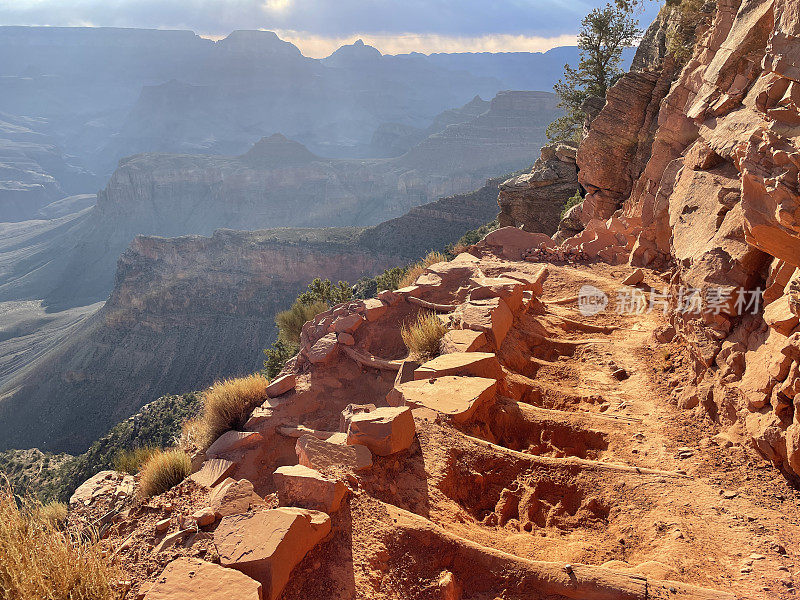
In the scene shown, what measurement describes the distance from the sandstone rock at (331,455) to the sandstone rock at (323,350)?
14.1ft

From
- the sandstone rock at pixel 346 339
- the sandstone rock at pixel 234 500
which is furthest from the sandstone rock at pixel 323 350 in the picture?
the sandstone rock at pixel 234 500

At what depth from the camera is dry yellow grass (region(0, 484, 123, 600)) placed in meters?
2.52

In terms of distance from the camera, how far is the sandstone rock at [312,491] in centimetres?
353

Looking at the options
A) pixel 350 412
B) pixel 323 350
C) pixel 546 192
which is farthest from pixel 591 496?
pixel 546 192

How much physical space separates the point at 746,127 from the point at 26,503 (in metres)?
8.61

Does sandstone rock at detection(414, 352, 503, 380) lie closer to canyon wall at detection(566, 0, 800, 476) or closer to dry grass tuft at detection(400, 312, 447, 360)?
dry grass tuft at detection(400, 312, 447, 360)

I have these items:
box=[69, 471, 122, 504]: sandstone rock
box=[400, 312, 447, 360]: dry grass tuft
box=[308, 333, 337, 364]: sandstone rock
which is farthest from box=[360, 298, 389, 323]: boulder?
box=[69, 471, 122, 504]: sandstone rock

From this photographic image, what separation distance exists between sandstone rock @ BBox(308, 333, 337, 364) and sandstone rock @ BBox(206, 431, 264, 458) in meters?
1.87

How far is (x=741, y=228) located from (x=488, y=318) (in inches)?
132

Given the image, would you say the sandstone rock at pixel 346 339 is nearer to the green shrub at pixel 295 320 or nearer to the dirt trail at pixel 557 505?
the dirt trail at pixel 557 505

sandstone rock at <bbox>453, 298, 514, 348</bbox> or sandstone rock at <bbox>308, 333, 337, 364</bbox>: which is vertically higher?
sandstone rock at <bbox>453, 298, 514, 348</bbox>

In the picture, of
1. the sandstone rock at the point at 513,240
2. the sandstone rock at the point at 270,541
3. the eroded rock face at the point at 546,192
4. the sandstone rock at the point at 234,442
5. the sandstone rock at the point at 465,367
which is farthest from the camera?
the eroded rock face at the point at 546,192

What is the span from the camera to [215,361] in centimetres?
5128

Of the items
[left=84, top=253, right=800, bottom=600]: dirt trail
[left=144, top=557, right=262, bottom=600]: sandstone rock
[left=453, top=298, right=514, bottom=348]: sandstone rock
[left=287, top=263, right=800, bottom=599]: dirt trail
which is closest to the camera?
[left=144, top=557, right=262, bottom=600]: sandstone rock
